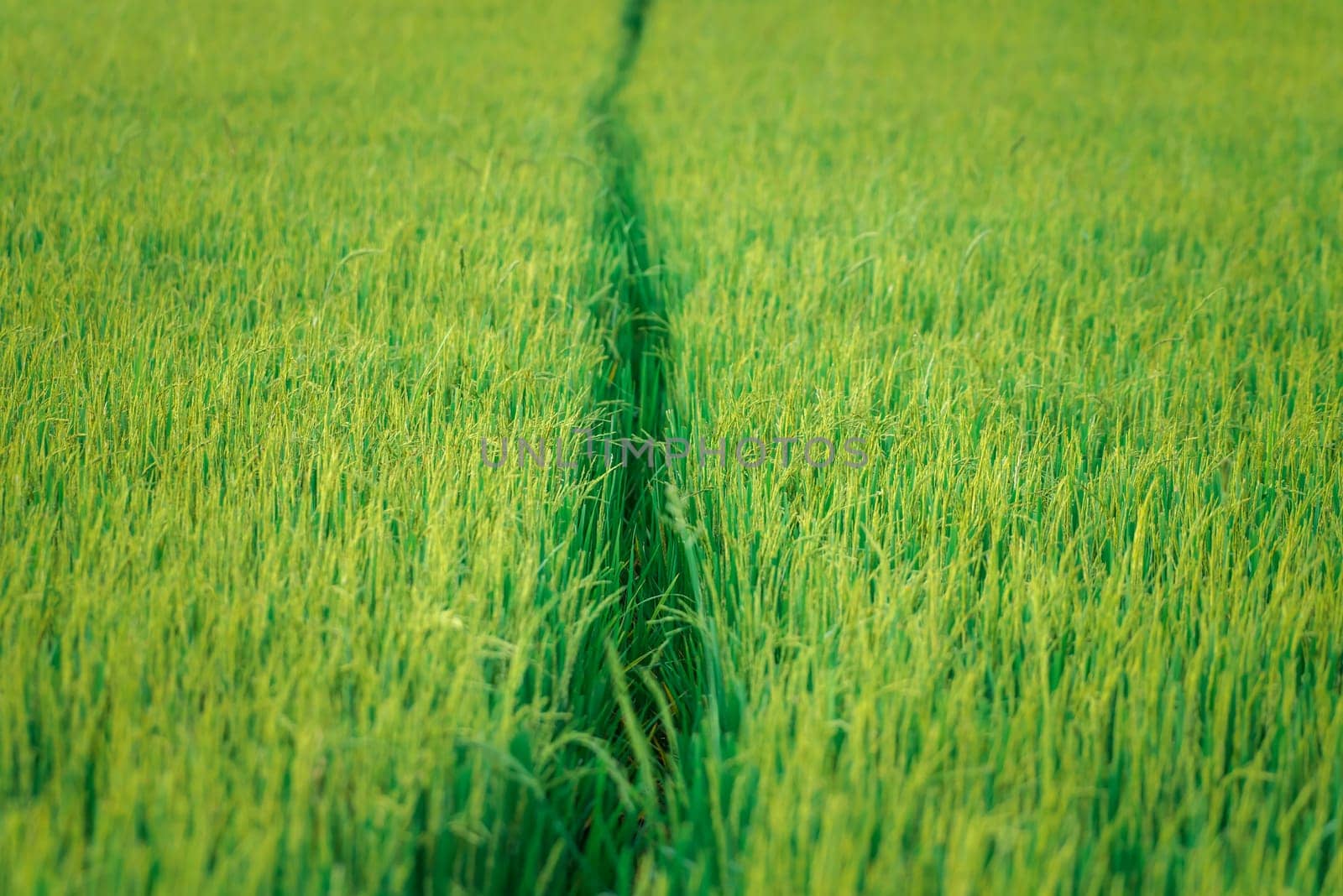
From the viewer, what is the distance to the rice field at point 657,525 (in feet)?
2.90

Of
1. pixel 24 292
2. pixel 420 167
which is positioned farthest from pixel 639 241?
pixel 24 292

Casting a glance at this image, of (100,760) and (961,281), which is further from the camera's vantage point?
(961,281)

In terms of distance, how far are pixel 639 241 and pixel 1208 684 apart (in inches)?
77.4

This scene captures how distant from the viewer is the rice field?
884mm

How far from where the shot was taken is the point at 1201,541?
1306mm

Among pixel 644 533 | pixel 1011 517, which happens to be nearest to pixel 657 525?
pixel 644 533

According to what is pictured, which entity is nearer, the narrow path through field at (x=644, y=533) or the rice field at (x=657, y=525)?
the rice field at (x=657, y=525)

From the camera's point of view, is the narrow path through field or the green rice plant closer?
the green rice plant

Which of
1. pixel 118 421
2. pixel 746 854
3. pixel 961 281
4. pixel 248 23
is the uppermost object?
pixel 248 23

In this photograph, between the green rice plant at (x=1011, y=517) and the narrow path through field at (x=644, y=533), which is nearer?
the green rice plant at (x=1011, y=517)

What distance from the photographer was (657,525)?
1.55 metres

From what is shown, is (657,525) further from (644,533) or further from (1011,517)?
(1011,517)

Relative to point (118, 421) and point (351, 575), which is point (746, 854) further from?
point (118, 421)

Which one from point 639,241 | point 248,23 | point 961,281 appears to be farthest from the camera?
point 248,23
